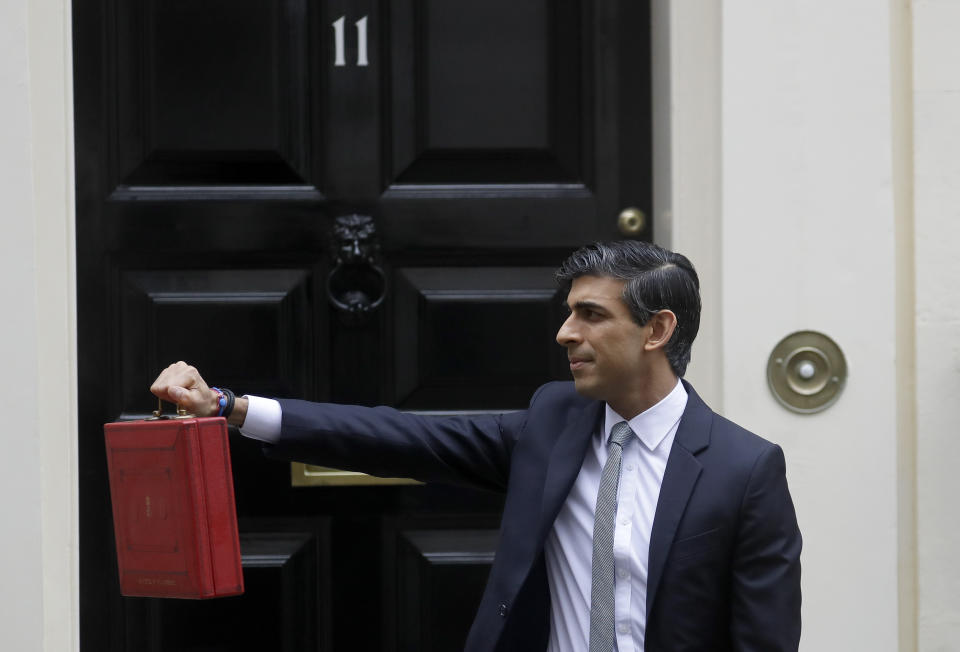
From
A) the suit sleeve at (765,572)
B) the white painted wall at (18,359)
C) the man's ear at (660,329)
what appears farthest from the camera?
the white painted wall at (18,359)

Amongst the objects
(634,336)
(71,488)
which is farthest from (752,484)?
(71,488)

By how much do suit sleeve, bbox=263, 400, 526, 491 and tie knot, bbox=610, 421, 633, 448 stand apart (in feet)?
0.83

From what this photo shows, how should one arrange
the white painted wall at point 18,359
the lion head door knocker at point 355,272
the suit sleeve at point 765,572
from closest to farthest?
the suit sleeve at point 765,572, the white painted wall at point 18,359, the lion head door knocker at point 355,272

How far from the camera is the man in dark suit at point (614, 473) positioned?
8.30ft

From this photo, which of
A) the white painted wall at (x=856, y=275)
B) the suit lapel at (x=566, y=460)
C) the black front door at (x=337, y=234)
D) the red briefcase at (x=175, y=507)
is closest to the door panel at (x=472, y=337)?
the black front door at (x=337, y=234)

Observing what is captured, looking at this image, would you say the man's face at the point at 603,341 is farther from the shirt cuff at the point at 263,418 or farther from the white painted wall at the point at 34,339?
the white painted wall at the point at 34,339

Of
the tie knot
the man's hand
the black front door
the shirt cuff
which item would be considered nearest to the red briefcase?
the man's hand

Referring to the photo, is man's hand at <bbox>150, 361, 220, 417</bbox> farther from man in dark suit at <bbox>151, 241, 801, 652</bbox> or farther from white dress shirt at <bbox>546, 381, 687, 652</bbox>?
white dress shirt at <bbox>546, 381, 687, 652</bbox>

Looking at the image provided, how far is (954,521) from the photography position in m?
3.36

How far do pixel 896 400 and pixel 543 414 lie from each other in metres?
1.11

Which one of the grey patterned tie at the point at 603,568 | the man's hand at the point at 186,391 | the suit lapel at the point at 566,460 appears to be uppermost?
the man's hand at the point at 186,391

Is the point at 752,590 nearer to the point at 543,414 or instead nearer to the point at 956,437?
the point at 543,414

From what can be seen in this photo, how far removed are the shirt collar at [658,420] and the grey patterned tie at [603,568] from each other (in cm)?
11

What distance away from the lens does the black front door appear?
142 inches
